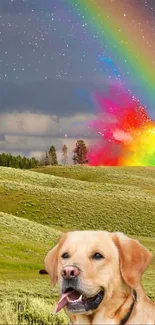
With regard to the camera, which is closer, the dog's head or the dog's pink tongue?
the dog's head

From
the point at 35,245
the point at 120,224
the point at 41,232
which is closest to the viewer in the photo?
the point at 35,245

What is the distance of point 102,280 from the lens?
7551mm

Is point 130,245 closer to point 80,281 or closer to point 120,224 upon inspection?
point 80,281

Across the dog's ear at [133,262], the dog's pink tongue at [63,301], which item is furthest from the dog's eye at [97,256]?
the dog's pink tongue at [63,301]

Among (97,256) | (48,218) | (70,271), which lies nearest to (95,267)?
(97,256)

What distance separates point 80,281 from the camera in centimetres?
745

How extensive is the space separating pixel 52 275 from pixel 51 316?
7.11 meters

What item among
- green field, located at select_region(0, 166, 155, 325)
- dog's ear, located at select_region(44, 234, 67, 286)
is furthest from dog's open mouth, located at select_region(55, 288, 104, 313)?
green field, located at select_region(0, 166, 155, 325)

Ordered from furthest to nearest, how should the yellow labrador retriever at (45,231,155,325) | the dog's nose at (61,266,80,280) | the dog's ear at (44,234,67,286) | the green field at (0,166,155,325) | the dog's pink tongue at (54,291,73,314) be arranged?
the green field at (0,166,155,325)
the dog's ear at (44,234,67,286)
the dog's pink tongue at (54,291,73,314)
the yellow labrador retriever at (45,231,155,325)
the dog's nose at (61,266,80,280)

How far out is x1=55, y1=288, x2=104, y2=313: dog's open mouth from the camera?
7.52 m

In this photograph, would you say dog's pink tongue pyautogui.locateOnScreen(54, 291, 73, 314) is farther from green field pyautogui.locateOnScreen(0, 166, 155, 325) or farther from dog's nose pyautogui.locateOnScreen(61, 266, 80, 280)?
green field pyautogui.locateOnScreen(0, 166, 155, 325)

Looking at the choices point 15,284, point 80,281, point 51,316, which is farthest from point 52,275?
point 15,284

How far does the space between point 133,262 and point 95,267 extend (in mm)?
384

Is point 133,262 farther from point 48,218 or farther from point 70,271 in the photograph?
point 48,218
